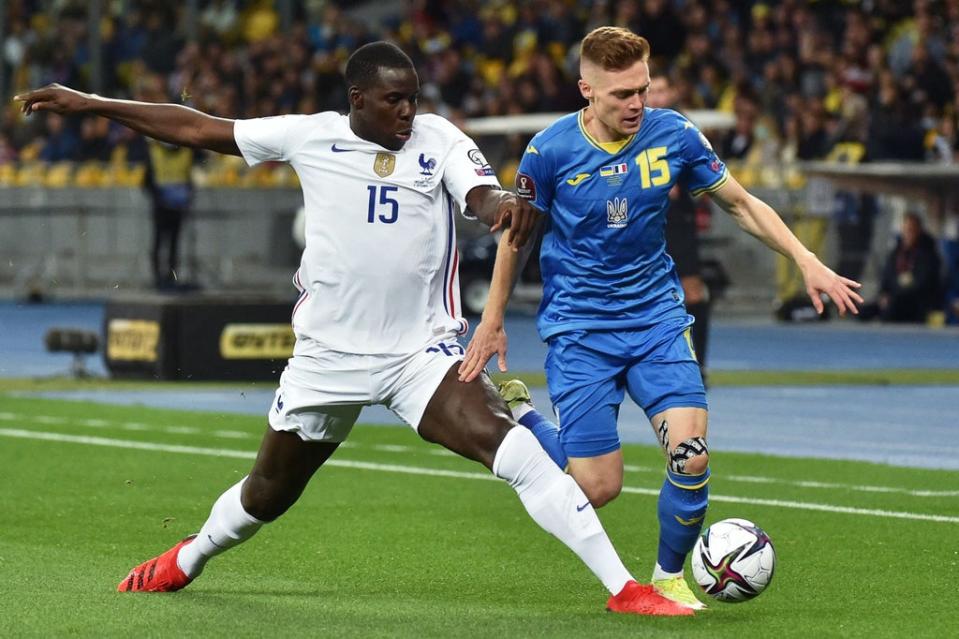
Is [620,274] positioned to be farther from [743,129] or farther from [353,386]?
[743,129]

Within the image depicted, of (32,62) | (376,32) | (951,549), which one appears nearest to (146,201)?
(376,32)

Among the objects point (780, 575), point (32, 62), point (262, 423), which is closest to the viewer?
point (780, 575)

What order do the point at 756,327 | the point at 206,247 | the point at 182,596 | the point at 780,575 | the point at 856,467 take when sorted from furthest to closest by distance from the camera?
the point at 206,247 → the point at 756,327 → the point at 856,467 → the point at 780,575 → the point at 182,596

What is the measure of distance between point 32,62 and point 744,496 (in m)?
30.9

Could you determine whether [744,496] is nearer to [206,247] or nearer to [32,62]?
[206,247]

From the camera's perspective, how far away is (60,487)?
11438 mm

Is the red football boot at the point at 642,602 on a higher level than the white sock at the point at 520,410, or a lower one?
lower

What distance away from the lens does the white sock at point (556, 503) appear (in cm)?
685

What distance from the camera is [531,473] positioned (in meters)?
6.89

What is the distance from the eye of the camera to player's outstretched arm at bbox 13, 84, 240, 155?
7160 mm

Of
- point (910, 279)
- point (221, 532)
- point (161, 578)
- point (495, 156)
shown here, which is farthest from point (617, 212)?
point (495, 156)

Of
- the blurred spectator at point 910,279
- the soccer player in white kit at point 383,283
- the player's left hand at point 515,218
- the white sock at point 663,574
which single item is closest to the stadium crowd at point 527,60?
the blurred spectator at point 910,279

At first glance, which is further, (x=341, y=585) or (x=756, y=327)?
(x=756, y=327)

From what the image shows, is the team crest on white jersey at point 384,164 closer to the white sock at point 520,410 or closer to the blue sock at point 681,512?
the white sock at point 520,410
